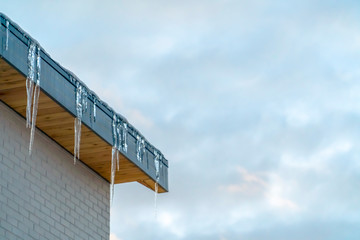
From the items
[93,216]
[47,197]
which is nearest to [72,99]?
[47,197]

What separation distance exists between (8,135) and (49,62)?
1461 mm

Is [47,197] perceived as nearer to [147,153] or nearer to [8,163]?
[8,163]

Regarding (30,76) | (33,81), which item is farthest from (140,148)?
(30,76)

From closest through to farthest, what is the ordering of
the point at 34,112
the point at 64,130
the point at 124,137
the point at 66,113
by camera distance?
1. the point at 34,112
2. the point at 66,113
3. the point at 64,130
4. the point at 124,137

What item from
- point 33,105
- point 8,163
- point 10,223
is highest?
point 33,105

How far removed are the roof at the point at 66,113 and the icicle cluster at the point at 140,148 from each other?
0.07 feet

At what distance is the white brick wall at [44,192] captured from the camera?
46.1ft

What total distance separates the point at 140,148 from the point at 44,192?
283 cm

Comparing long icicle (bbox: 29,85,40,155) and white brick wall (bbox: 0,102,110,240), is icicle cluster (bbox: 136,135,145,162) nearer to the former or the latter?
white brick wall (bbox: 0,102,110,240)

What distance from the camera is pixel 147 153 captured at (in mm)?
17578

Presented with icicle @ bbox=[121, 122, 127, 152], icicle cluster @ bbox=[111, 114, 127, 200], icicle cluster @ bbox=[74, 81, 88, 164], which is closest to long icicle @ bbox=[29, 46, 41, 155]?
icicle cluster @ bbox=[74, 81, 88, 164]

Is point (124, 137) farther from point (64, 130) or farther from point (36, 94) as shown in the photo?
point (36, 94)

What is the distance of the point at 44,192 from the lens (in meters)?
15.0

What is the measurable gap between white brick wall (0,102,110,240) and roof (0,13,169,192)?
0.28 meters
